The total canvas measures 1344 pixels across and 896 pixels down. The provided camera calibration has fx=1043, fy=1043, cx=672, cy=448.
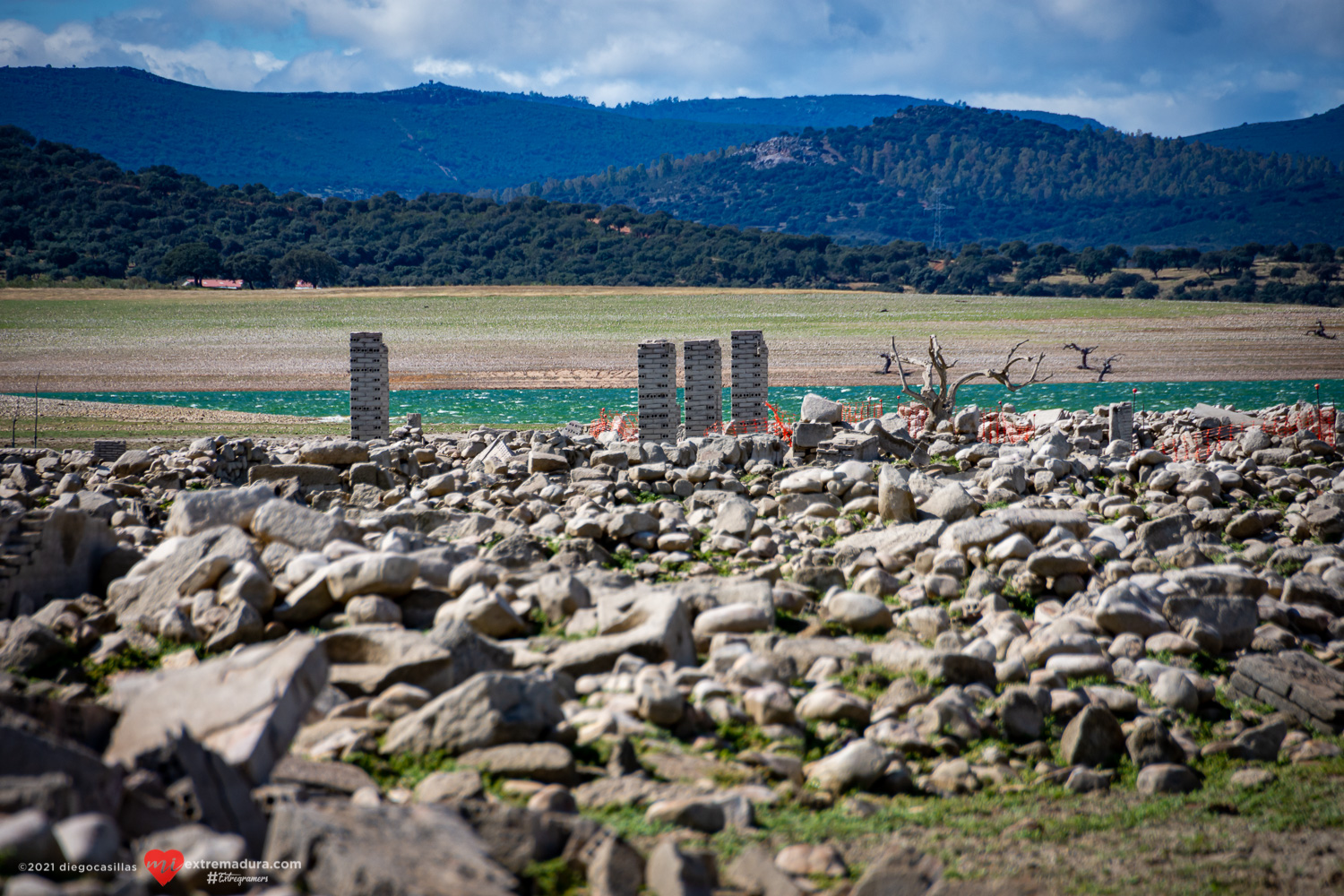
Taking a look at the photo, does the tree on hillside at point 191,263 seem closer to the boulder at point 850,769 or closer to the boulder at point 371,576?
the boulder at point 371,576

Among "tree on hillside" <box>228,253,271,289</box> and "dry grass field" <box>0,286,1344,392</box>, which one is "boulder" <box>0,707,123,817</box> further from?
"tree on hillside" <box>228,253,271,289</box>

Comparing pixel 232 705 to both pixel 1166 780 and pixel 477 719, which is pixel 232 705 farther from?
pixel 1166 780

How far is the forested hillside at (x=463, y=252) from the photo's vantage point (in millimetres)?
85438

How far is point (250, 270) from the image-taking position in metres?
85.4

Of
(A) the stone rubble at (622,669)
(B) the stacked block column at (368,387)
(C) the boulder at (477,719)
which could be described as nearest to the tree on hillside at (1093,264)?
(B) the stacked block column at (368,387)

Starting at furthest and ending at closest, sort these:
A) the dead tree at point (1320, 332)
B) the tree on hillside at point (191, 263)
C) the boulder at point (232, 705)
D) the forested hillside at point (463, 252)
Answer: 1. the forested hillside at point (463, 252)
2. the tree on hillside at point (191, 263)
3. the dead tree at point (1320, 332)
4. the boulder at point (232, 705)

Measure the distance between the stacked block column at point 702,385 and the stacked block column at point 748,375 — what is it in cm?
49

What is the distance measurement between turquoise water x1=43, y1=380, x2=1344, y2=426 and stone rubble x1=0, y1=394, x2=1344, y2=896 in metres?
21.9

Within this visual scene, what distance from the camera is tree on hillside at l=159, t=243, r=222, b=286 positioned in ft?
274

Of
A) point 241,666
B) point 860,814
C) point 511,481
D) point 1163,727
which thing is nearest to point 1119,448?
point 511,481

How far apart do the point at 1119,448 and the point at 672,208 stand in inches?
7527

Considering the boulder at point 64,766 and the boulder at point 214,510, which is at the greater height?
the boulder at point 214,510

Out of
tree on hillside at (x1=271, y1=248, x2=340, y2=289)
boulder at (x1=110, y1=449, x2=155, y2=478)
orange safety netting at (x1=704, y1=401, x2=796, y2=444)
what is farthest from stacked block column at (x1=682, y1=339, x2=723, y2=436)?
tree on hillside at (x1=271, y1=248, x2=340, y2=289)

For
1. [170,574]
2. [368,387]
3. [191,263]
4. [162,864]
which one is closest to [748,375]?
[368,387]
